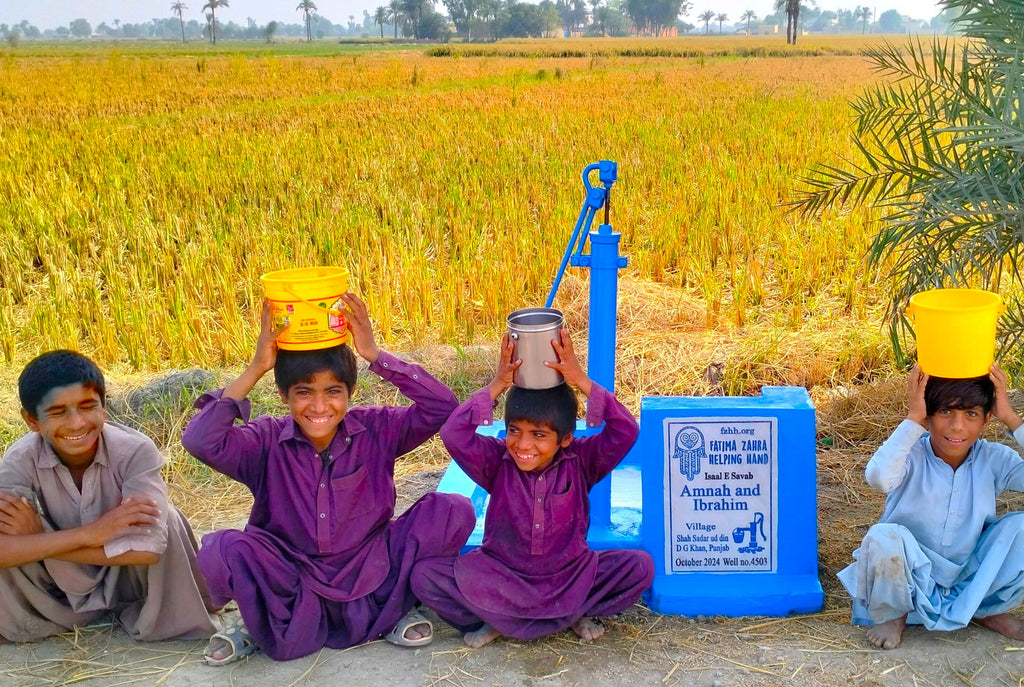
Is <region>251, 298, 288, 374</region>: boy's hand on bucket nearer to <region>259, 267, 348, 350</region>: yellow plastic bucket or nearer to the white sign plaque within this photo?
<region>259, 267, 348, 350</region>: yellow plastic bucket

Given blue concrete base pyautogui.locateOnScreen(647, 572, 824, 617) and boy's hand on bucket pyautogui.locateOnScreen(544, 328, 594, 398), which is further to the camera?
blue concrete base pyautogui.locateOnScreen(647, 572, 824, 617)

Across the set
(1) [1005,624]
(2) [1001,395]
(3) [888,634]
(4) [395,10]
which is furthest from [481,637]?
(4) [395,10]

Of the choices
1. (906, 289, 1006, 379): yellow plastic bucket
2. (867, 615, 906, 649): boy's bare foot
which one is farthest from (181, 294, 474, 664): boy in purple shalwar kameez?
(906, 289, 1006, 379): yellow plastic bucket

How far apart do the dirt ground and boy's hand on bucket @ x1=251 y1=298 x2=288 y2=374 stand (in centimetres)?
90

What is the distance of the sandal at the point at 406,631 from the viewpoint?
2952 millimetres

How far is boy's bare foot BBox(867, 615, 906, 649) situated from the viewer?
283cm

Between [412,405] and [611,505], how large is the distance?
1048 mm

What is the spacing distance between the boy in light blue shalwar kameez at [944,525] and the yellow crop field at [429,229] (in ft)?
7.33

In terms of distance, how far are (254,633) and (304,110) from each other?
47.0 feet

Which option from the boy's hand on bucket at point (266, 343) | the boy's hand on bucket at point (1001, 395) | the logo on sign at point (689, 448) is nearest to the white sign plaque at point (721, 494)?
the logo on sign at point (689, 448)

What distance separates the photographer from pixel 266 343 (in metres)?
2.77

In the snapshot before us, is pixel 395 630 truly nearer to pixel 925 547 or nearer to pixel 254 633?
pixel 254 633

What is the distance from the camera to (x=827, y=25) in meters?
166

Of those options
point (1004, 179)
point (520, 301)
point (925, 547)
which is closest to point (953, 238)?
point (1004, 179)
